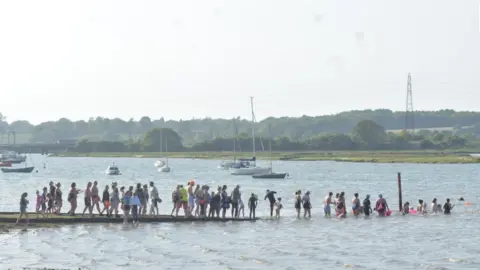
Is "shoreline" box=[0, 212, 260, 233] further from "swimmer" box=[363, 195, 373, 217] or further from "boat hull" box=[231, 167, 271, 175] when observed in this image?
"boat hull" box=[231, 167, 271, 175]

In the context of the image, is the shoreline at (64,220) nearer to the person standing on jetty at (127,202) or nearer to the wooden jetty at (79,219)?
the wooden jetty at (79,219)

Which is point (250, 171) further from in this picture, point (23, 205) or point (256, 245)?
point (256, 245)

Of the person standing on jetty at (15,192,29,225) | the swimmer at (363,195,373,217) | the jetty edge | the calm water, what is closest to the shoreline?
the jetty edge

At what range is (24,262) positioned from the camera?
35438 millimetres

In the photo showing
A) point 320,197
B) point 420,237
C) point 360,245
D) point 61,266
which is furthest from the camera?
point 320,197

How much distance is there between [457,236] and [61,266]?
2244 centimetres

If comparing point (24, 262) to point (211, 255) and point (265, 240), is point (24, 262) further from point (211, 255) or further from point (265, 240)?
point (265, 240)

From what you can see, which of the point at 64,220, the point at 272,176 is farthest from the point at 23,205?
the point at 272,176

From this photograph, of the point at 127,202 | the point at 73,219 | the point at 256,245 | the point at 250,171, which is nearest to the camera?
the point at 256,245

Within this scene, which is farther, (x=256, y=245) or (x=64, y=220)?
(x=64, y=220)

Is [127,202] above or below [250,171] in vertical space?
below

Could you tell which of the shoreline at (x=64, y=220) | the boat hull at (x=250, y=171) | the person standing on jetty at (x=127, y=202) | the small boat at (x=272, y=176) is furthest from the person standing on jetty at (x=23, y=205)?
the boat hull at (x=250, y=171)

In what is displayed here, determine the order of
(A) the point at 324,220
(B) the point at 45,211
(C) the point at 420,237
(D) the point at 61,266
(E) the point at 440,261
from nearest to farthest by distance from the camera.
→ (D) the point at 61,266, (E) the point at 440,261, (C) the point at 420,237, (B) the point at 45,211, (A) the point at 324,220

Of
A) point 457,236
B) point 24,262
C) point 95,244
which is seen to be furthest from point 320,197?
point 24,262
